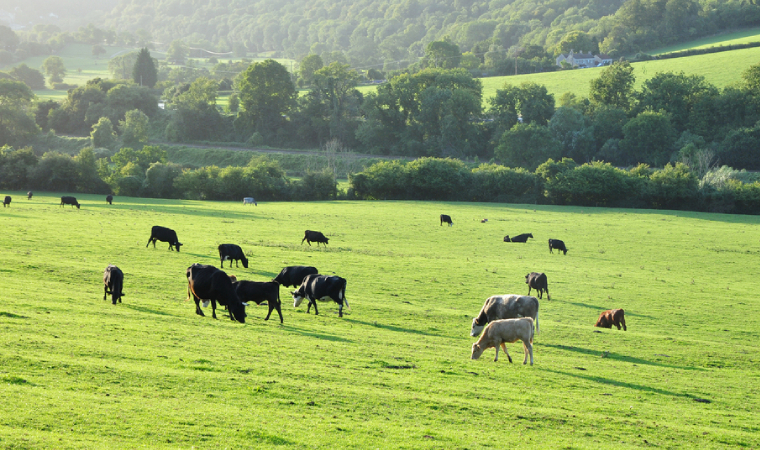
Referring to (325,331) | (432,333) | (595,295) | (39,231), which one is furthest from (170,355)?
(39,231)

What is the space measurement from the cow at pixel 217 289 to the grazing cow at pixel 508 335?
21.8ft

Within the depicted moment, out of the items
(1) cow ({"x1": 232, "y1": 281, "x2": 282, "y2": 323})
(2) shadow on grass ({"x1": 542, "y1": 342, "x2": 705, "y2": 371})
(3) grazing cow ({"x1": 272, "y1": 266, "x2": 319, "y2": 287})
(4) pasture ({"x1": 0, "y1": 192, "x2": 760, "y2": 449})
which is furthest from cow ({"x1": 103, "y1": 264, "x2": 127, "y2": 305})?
(2) shadow on grass ({"x1": 542, "y1": 342, "x2": 705, "y2": 371})

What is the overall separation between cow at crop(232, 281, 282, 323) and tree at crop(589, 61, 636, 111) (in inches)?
3822

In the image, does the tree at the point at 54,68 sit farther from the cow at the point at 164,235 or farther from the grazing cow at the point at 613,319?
the grazing cow at the point at 613,319

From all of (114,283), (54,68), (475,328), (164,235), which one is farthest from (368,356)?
(54,68)

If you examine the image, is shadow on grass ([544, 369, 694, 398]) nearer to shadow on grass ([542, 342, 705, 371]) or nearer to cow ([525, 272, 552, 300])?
shadow on grass ([542, 342, 705, 371])

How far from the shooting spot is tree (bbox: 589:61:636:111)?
10225cm

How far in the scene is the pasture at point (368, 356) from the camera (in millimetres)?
9828

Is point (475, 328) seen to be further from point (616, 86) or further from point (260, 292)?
point (616, 86)

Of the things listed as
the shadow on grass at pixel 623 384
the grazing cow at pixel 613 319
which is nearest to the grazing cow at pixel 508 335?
the shadow on grass at pixel 623 384

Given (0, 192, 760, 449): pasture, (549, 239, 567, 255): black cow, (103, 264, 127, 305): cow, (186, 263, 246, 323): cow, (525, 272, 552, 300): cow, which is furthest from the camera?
(549, 239, 567, 255): black cow

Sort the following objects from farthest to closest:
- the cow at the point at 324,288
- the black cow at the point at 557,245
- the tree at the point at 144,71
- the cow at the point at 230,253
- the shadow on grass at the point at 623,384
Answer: the tree at the point at 144,71 < the black cow at the point at 557,245 < the cow at the point at 230,253 < the cow at the point at 324,288 < the shadow on grass at the point at 623,384

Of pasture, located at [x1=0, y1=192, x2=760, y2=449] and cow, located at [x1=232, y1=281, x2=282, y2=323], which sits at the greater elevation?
cow, located at [x1=232, y1=281, x2=282, y2=323]

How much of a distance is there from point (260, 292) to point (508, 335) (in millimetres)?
7359
